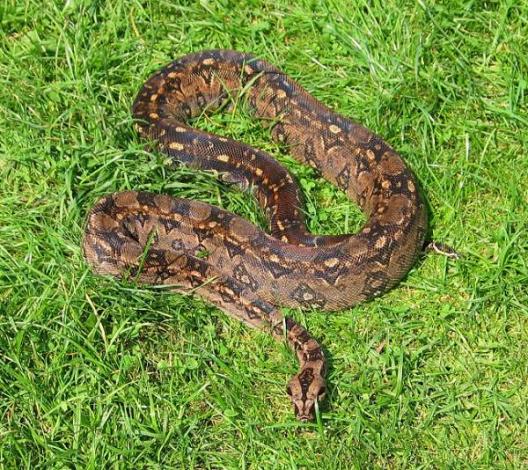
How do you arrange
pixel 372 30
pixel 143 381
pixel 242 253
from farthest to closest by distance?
pixel 372 30 → pixel 242 253 → pixel 143 381

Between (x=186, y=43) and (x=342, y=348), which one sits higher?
(x=186, y=43)

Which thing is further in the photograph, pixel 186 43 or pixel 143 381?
pixel 186 43

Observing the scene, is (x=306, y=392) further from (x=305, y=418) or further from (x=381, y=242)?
(x=381, y=242)

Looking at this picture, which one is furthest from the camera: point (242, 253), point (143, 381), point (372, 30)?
point (372, 30)

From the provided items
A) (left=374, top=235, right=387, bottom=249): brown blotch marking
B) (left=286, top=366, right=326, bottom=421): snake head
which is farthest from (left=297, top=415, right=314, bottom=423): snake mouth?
(left=374, top=235, right=387, bottom=249): brown blotch marking

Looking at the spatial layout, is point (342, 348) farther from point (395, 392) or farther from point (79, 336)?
point (79, 336)

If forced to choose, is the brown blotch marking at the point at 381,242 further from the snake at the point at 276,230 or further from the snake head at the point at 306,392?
the snake head at the point at 306,392

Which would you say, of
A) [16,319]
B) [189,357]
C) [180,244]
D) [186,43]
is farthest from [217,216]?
[186,43]
